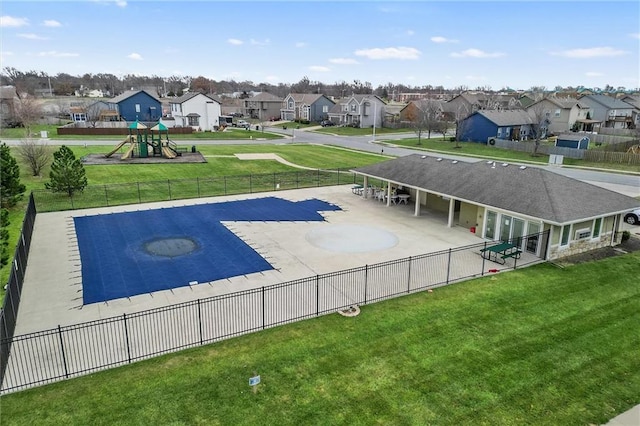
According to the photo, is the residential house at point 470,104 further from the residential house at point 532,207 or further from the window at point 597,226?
the window at point 597,226

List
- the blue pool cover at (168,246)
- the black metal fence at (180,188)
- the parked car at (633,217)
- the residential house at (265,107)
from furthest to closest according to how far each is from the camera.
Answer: the residential house at (265,107) < the black metal fence at (180,188) < the parked car at (633,217) < the blue pool cover at (168,246)

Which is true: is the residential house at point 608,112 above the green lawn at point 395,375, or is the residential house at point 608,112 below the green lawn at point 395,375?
above

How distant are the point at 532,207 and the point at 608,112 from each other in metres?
79.2

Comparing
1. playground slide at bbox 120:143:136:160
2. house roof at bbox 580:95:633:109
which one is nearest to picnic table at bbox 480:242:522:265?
playground slide at bbox 120:143:136:160

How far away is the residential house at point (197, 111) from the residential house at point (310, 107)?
27871mm

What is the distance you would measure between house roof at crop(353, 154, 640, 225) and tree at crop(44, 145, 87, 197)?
23.5m

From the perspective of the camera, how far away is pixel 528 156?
59.3 meters

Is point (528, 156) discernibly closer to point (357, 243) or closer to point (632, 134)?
point (632, 134)

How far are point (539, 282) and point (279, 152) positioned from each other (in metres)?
42.9

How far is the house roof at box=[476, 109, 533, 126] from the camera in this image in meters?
70.6

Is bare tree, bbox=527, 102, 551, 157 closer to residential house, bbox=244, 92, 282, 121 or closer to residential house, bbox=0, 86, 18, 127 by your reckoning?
residential house, bbox=244, 92, 282, 121

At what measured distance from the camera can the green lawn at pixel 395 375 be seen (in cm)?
1120

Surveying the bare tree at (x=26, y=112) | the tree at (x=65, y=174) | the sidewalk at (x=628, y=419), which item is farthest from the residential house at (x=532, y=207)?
the bare tree at (x=26, y=112)

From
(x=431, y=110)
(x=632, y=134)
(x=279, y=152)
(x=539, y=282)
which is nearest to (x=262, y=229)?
(x=539, y=282)
